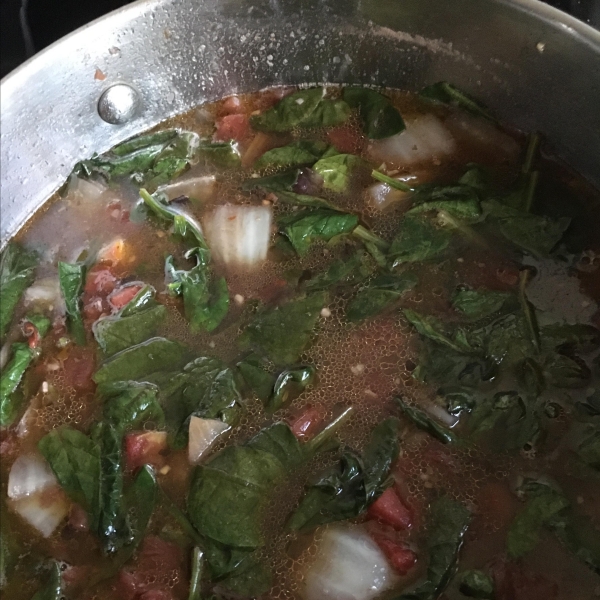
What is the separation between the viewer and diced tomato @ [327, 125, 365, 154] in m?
3.11

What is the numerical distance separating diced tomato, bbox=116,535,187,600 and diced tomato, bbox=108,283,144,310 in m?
0.94

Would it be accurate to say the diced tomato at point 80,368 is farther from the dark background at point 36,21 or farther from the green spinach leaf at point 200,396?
the dark background at point 36,21

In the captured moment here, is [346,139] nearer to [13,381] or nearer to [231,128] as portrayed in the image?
[231,128]

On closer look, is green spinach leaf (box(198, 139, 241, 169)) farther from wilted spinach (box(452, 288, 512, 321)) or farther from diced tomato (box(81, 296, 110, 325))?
wilted spinach (box(452, 288, 512, 321))

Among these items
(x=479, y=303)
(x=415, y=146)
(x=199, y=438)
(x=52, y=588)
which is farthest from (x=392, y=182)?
(x=52, y=588)

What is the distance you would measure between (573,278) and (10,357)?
2286mm

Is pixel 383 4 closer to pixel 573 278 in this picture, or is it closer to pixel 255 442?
pixel 573 278

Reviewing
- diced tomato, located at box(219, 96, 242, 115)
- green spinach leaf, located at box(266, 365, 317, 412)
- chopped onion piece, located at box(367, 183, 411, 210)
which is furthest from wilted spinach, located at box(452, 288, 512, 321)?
diced tomato, located at box(219, 96, 242, 115)

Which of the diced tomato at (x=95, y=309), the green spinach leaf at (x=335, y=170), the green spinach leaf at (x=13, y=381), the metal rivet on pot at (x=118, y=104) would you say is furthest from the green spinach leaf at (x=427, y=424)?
the metal rivet on pot at (x=118, y=104)

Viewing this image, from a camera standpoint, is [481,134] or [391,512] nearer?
[391,512]

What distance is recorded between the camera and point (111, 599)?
2271 mm

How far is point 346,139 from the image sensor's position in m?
3.13

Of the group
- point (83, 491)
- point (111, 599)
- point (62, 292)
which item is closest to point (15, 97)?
point (62, 292)

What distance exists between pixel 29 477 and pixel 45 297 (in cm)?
75
